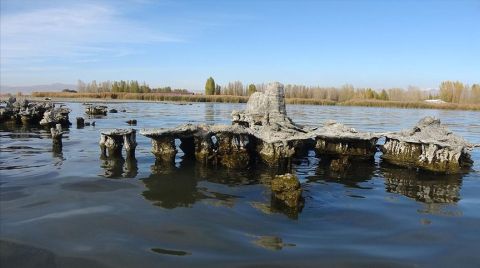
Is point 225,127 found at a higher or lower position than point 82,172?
higher

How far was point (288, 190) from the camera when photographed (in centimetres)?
736

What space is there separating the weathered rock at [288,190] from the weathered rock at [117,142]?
6.03 meters

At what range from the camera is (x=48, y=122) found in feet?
68.8

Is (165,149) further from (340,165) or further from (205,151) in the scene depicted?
(340,165)

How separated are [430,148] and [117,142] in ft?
29.3

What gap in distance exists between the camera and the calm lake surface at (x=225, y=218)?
5.39 metres

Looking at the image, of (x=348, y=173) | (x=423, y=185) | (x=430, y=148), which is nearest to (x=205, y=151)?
(x=348, y=173)

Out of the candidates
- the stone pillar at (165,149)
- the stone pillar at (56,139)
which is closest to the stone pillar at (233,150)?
the stone pillar at (165,149)

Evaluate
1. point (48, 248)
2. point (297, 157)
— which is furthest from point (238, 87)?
point (48, 248)

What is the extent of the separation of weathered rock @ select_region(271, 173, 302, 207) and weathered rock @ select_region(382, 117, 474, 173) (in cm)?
491

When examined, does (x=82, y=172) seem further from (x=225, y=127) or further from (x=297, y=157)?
(x=297, y=157)

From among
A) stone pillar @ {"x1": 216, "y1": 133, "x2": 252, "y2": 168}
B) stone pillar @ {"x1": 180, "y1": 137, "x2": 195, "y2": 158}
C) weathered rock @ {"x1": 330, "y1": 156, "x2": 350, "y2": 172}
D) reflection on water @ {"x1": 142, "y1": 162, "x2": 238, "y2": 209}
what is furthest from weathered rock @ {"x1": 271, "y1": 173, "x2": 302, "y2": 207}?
stone pillar @ {"x1": 180, "y1": 137, "x2": 195, "y2": 158}

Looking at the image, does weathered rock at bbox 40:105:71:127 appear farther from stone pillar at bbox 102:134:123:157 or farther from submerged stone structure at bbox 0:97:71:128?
stone pillar at bbox 102:134:123:157

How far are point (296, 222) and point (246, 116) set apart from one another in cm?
753
